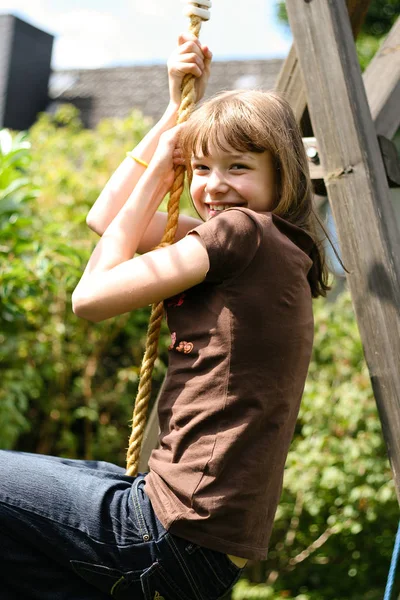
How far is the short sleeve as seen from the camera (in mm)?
1857

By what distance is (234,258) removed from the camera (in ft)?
6.10

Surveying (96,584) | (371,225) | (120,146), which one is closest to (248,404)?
(96,584)

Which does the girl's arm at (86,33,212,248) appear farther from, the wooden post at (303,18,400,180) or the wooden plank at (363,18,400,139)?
the wooden plank at (363,18,400,139)

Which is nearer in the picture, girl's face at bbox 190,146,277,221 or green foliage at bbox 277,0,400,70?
girl's face at bbox 190,146,277,221

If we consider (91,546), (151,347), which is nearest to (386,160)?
(151,347)

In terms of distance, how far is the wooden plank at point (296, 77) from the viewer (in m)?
2.86

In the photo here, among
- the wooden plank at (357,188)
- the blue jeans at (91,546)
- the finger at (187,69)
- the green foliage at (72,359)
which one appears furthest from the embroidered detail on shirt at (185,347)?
the green foliage at (72,359)

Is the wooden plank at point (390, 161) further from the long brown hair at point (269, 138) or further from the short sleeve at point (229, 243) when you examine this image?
the short sleeve at point (229, 243)

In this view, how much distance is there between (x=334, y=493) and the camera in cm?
525

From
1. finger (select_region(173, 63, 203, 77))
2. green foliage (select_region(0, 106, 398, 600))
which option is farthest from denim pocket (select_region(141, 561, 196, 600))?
green foliage (select_region(0, 106, 398, 600))

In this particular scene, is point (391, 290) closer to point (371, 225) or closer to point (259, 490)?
point (371, 225)

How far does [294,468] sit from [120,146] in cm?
307

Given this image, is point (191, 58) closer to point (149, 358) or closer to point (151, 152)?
point (151, 152)

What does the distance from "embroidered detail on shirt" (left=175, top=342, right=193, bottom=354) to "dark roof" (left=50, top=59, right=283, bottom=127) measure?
487 inches
